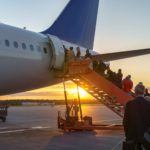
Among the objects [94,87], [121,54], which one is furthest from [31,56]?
[121,54]

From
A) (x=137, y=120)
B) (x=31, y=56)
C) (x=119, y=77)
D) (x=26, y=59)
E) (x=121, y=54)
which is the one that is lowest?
(x=137, y=120)

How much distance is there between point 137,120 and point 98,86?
9.22 metres

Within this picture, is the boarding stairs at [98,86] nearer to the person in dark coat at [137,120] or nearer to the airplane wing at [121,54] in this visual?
the airplane wing at [121,54]

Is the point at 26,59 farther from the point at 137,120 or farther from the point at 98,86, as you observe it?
the point at 137,120

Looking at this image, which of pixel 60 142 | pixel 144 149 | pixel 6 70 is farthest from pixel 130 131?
pixel 6 70

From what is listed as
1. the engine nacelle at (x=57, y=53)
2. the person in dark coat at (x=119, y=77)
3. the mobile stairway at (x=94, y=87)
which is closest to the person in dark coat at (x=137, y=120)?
A: the mobile stairway at (x=94, y=87)

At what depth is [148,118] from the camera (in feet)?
18.6

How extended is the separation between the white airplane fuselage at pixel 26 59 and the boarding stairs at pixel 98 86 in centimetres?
85

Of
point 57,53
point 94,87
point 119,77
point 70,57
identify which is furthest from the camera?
point 119,77

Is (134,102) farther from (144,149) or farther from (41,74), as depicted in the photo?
(41,74)

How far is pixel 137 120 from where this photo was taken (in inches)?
223

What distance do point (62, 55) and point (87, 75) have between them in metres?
1.44

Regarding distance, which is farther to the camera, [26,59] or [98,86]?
[98,86]

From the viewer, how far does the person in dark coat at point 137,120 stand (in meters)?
5.62
